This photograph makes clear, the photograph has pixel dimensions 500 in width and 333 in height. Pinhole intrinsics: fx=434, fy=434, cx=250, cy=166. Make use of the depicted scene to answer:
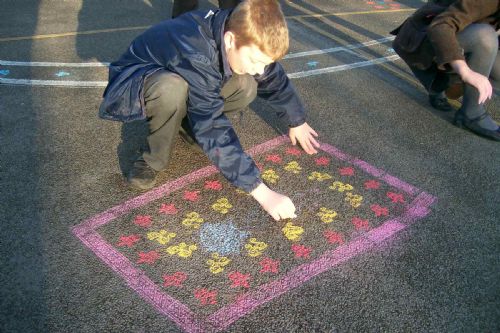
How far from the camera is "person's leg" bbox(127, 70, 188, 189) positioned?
2.18 metres

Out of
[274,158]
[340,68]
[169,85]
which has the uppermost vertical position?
[169,85]

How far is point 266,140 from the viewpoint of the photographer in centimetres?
299

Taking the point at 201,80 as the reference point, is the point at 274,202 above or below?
below

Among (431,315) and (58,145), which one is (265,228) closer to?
(431,315)

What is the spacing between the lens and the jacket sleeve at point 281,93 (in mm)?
2570

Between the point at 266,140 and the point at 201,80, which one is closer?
the point at 201,80

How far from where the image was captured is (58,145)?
278 cm

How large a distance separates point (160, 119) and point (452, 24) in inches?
81.7

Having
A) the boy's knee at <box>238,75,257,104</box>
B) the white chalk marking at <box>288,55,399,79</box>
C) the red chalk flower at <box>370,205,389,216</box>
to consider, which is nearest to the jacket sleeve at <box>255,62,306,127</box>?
the boy's knee at <box>238,75,257,104</box>

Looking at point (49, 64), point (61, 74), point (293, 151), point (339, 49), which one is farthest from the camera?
point (339, 49)

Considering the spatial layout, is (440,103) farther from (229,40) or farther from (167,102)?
(167,102)

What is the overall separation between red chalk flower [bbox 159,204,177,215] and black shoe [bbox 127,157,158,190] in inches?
7.0

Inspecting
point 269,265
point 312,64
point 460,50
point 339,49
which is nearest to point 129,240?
point 269,265

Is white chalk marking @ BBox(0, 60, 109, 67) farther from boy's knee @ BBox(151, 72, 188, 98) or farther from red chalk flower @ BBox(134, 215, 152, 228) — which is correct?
red chalk flower @ BBox(134, 215, 152, 228)
